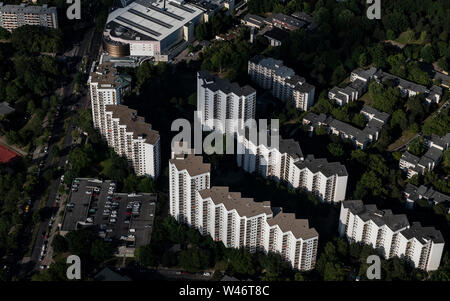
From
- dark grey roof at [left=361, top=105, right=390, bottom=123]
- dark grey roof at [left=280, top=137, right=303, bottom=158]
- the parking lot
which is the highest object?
dark grey roof at [left=280, top=137, right=303, bottom=158]

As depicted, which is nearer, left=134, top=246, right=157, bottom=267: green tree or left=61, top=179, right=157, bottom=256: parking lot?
left=134, top=246, right=157, bottom=267: green tree

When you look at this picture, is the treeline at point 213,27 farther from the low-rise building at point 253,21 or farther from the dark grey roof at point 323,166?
the dark grey roof at point 323,166

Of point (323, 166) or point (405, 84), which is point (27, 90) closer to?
point (323, 166)

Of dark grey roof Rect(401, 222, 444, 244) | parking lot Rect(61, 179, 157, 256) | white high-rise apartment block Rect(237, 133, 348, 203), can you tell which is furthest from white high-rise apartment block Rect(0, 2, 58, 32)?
dark grey roof Rect(401, 222, 444, 244)

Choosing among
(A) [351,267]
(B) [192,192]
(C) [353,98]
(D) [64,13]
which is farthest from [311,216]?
(D) [64,13]

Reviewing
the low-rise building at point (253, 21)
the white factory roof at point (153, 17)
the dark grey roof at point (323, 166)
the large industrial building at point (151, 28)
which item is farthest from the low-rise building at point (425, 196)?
the white factory roof at point (153, 17)

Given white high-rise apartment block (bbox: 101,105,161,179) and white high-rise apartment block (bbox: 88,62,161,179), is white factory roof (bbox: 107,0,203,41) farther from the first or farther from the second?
white high-rise apartment block (bbox: 101,105,161,179)
